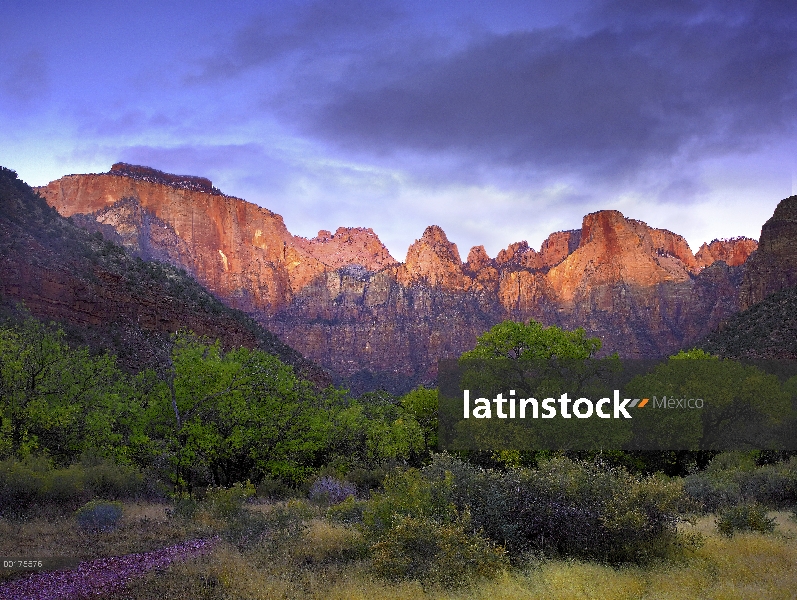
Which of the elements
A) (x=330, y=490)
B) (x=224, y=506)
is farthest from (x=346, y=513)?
(x=330, y=490)

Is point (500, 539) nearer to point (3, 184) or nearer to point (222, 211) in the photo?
point (3, 184)

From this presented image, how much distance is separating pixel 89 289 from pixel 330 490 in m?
34.9

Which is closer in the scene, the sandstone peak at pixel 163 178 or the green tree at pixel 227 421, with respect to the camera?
the green tree at pixel 227 421

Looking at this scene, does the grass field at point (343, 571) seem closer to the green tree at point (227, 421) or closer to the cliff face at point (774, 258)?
the green tree at point (227, 421)

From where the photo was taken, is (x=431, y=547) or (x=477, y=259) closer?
(x=431, y=547)

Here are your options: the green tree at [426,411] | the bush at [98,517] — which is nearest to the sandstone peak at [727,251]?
the green tree at [426,411]

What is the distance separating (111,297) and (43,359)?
28.9m

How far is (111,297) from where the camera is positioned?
4625 cm

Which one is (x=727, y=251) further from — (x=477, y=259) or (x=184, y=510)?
(x=184, y=510)

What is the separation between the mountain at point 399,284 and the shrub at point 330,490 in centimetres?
9971

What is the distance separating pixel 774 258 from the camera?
3895 inches

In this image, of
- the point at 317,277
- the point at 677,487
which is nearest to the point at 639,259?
the point at 317,277

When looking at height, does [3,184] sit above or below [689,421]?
above

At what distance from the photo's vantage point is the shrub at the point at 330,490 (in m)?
18.2
